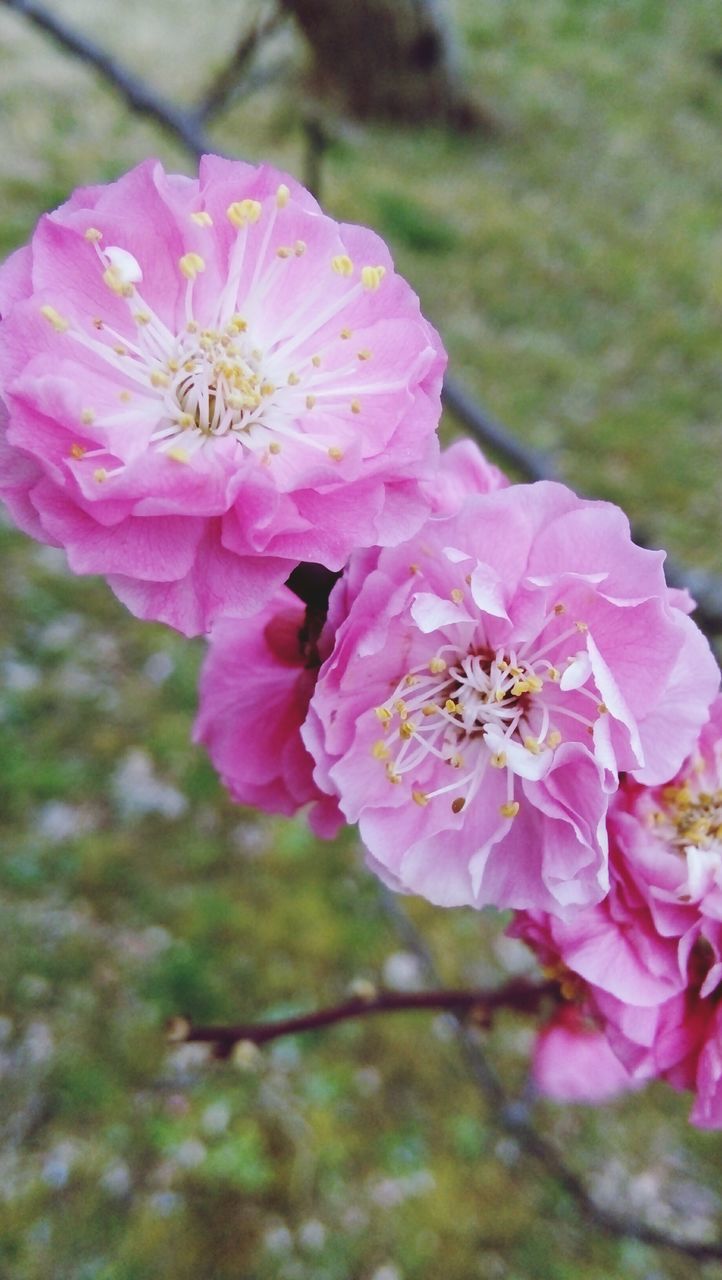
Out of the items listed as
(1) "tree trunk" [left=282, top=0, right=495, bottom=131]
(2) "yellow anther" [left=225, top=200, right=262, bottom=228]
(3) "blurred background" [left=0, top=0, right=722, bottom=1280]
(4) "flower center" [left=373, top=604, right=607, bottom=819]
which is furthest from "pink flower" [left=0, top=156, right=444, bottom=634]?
(1) "tree trunk" [left=282, top=0, right=495, bottom=131]

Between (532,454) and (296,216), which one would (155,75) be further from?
(296,216)

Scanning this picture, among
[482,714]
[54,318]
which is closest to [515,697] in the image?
[482,714]

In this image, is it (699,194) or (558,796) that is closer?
(558,796)

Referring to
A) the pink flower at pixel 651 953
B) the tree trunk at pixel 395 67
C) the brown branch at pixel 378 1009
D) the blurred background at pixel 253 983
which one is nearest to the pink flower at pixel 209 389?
the pink flower at pixel 651 953

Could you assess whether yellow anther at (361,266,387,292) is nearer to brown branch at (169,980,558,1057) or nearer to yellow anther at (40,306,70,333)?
yellow anther at (40,306,70,333)

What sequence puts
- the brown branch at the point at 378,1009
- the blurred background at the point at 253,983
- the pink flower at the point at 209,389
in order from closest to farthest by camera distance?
the pink flower at the point at 209,389 → the brown branch at the point at 378,1009 → the blurred background at the point at 253,983

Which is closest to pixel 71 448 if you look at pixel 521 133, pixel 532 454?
pixel 532 454

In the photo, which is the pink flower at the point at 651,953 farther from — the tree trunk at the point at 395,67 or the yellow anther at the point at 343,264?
the tree trunk at the point at 395,67
